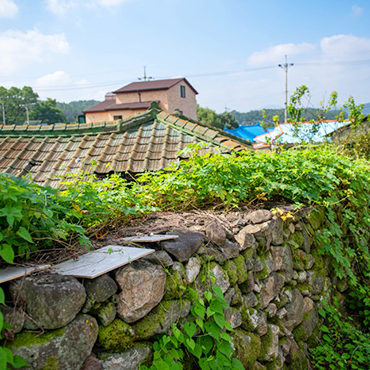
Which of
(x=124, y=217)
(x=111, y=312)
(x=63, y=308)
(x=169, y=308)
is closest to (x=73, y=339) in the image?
(x=63, y=308)

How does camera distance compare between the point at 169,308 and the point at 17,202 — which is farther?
the point at 169,308

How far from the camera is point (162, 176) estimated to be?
3.51m

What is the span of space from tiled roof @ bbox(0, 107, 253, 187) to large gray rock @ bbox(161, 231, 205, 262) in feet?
12.2

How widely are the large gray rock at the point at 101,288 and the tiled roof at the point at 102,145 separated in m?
4.41

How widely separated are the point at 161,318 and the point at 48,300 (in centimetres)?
71

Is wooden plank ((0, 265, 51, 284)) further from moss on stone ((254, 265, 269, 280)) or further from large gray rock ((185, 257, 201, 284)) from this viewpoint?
moss on stone ((254, 265, 269, 280))

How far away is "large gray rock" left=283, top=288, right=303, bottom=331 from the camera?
3.26 metres

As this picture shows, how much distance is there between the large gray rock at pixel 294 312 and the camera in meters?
3.26

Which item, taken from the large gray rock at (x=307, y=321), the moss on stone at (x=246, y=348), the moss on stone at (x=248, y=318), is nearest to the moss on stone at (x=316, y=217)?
the large gray rock at (x=307, y=321)

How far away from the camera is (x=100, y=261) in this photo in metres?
1.81

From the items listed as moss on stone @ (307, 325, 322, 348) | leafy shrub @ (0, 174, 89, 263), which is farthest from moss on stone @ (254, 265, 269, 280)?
leafy shrub @ (0, 174, 89, 263)

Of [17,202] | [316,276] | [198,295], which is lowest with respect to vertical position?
[316,276]

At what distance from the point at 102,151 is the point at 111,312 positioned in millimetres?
5342

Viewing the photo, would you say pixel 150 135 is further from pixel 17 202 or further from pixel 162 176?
pixel 17 202
